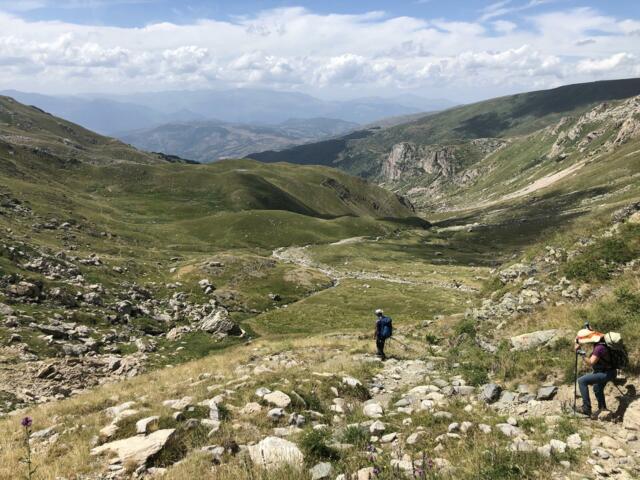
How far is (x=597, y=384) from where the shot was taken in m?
11.1

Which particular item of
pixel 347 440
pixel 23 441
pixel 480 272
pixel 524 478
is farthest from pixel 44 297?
pixel 480 272

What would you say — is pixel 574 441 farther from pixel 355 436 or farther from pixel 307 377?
pixel 307 377

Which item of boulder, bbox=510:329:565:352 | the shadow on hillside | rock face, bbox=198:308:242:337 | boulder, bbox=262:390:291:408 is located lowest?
the shadow on hillside

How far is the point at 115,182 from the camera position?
16850cm

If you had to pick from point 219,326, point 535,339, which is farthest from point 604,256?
point 219,326

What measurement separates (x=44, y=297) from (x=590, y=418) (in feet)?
142

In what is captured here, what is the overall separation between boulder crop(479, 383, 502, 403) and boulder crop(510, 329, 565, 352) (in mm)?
3631

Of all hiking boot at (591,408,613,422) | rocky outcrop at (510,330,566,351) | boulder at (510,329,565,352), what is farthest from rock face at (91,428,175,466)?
rocky outcrop at (510,330,566,351)

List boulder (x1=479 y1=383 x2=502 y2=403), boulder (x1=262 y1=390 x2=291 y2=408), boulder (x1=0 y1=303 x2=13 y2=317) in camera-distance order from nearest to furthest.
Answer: boulder (x1=479 y1=383 x2=502 y2=403) → boulder (x1=262 y1=390 x2=291 y2=408) → boulder (x1=0 y1=303 x2=13 y2=317)

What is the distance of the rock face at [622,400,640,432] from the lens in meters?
10.1

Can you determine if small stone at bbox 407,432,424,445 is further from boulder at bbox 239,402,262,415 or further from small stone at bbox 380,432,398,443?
boulder at bbox 239,402,262,415

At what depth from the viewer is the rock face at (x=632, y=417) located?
1011 centimetres

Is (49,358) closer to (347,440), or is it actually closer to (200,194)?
(347,440)

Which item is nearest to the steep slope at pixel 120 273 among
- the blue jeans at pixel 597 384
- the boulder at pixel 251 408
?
the boulder at pixel 251 408
